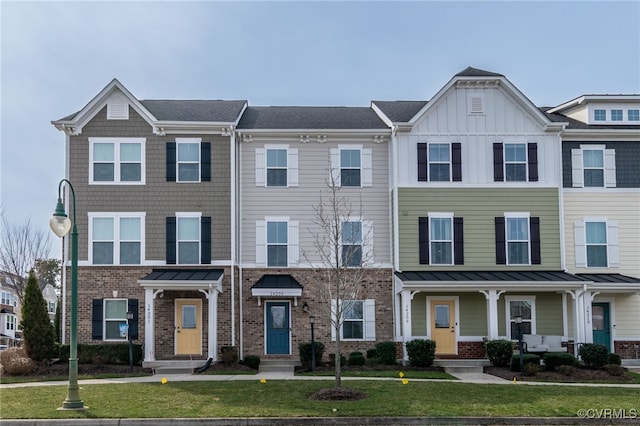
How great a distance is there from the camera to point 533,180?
24.4 meters

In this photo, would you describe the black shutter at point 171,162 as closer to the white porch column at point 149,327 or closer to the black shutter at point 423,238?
the white porch column at point 149,327

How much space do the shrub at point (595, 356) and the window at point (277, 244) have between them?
10.5 metres

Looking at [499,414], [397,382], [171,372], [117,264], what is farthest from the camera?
[117,264]

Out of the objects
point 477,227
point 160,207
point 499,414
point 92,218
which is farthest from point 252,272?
point 499,414

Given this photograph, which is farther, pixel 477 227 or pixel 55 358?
pixel 477 227

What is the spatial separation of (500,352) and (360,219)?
6717 mm

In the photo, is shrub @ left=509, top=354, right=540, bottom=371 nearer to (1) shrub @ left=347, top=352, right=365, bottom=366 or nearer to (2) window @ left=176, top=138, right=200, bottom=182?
(1) shrub @ left=347, top=352, right=365, bottom=366

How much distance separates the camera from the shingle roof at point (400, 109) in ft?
82.4

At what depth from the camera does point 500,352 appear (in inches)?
851

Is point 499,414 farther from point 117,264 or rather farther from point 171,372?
point 117,264

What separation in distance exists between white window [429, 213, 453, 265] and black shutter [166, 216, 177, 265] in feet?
29.8

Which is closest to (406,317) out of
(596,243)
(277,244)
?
(277,244)

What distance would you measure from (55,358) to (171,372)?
4.28 meters


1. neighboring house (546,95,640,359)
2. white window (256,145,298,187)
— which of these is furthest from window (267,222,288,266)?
neighboring house (546,95,640,359)
